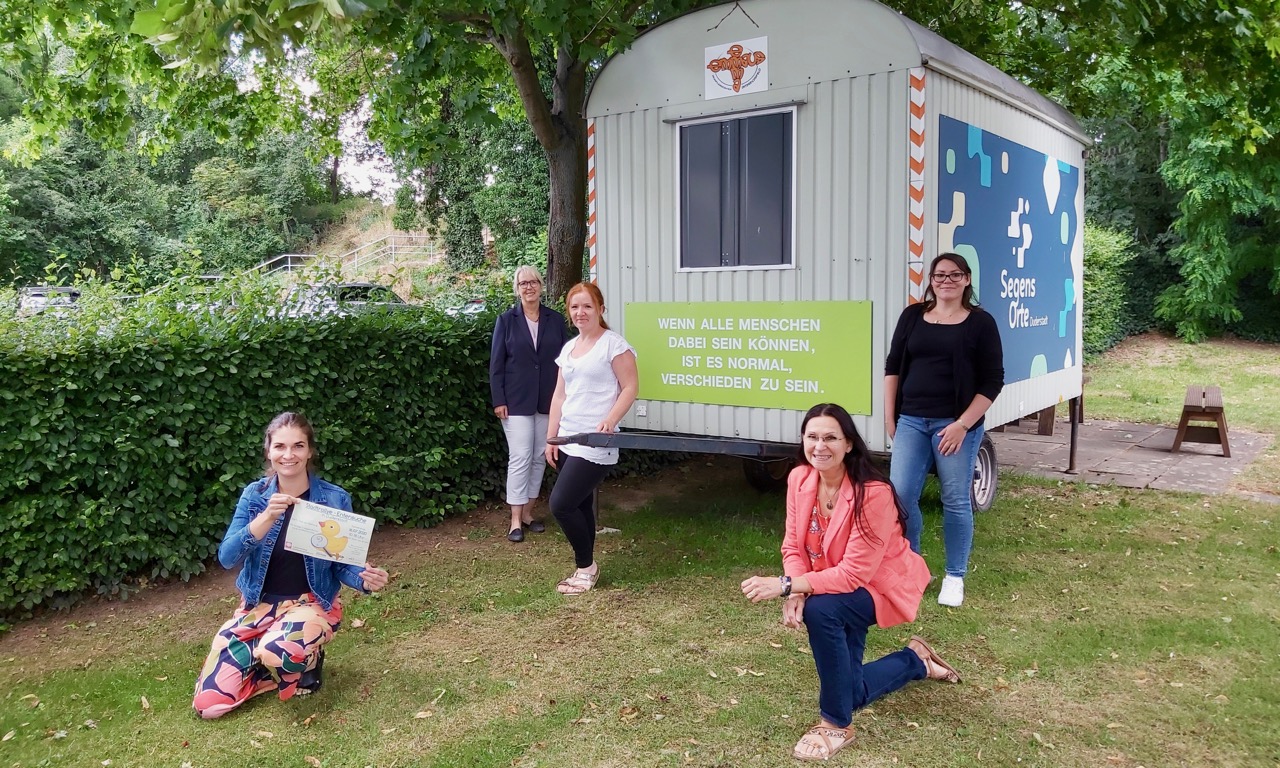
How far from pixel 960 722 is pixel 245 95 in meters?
9.99

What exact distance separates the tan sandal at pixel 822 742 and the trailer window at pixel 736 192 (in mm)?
3021

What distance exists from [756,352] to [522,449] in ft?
5.84

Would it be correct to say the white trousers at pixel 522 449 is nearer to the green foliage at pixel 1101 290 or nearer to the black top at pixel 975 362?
the black top at pixel 975 362

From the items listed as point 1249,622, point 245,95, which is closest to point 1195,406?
point 1249,622

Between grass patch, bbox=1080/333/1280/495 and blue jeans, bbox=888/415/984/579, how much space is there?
446cm

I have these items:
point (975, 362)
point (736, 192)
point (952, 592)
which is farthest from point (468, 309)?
point (952, 592)

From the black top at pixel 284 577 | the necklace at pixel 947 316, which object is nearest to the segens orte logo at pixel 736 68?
the necklace at pixel 947 316

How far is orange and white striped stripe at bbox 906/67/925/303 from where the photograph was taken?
5199 mm

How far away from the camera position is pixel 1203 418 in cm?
973

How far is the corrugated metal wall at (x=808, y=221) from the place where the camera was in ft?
17.5

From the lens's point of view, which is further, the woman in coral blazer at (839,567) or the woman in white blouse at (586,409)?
the woman in white blouse at (586,409)

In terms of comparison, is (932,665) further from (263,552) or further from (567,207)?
(567,207)

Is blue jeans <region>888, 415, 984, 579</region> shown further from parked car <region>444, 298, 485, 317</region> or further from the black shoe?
parked car <region>444, 298, 485, 317</region>

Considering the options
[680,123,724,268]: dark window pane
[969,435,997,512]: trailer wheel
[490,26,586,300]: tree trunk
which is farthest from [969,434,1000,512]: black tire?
[490,26,586,300]: tree trunk
